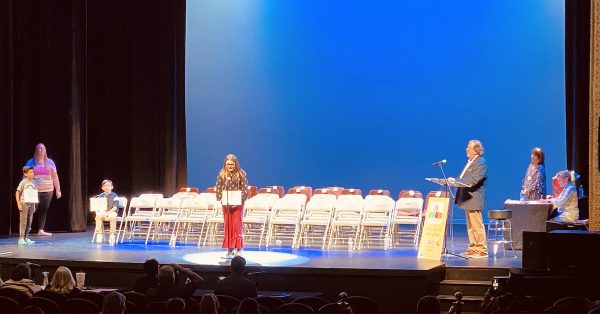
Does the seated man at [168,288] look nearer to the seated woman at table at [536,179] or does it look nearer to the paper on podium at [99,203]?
the paper on podium at [99,203]

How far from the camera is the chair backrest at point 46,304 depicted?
19.8 feet

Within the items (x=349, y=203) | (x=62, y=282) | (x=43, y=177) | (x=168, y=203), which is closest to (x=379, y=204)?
(x=349, y=203)

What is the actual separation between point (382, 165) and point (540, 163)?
498 cm

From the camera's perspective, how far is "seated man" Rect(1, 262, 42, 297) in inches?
273

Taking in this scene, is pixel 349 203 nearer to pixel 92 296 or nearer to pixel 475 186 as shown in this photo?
pixel 475 186

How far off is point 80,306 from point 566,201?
6.90 meters

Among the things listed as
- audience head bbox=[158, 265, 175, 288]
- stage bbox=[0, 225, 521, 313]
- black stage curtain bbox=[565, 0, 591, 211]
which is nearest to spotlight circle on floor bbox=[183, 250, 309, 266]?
stage bbox=[0, 225, 521, 313]

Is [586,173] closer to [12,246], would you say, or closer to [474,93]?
[474,93]

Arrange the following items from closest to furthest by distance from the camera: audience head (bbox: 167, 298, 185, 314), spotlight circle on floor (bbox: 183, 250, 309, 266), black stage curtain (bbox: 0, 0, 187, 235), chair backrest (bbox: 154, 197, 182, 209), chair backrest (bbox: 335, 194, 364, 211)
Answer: audience head (bbox: 167, 298, 185, 314) → spotlight circle on floor (bbox: 183, 250, 309, 266) → chair backrest (bbox: 335, 194, 364, 211) → chair backrest (bbox: 154, 197, 182, 209) → black stage curtain (bbox: 0, 0, 187, 235)

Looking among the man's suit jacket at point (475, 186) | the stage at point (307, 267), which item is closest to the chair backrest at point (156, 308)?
the stage at point (307, 267)

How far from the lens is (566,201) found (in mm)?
10742

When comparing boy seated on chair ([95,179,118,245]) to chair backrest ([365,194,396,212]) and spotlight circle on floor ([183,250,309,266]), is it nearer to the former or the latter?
spotlight circle on floor ([183,250,309,266])

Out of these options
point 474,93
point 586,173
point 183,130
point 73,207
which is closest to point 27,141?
point 73,207

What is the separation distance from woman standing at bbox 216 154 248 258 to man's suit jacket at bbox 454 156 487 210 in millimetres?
2768
